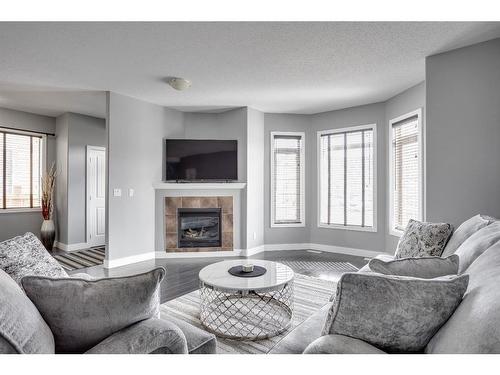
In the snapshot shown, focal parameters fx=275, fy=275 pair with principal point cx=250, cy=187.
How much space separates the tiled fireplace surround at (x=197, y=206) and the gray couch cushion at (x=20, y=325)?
3.75 metres

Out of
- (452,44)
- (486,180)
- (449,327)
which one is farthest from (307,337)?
(452,44)

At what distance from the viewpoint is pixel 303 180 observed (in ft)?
16.9

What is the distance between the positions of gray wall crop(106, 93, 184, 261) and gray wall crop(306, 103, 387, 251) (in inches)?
107

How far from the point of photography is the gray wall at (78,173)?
506 cm

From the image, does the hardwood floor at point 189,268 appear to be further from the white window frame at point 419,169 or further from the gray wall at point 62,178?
the gray wall at point 62,178

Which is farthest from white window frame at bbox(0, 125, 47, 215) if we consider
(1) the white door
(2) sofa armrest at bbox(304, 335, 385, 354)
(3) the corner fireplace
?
(2) sofa armrest at bbox(304, 335, 385, 354)

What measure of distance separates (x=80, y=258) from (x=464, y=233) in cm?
510

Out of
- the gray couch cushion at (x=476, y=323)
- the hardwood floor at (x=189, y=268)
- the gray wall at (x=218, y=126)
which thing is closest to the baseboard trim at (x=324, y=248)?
the hardwood floor at (x=189, y=268)

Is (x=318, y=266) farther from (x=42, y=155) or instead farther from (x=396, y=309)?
(x=42, y=155)

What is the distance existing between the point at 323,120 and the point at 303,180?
1.15 metres

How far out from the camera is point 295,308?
263 centimetres

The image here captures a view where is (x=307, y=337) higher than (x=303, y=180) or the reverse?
the reverse
